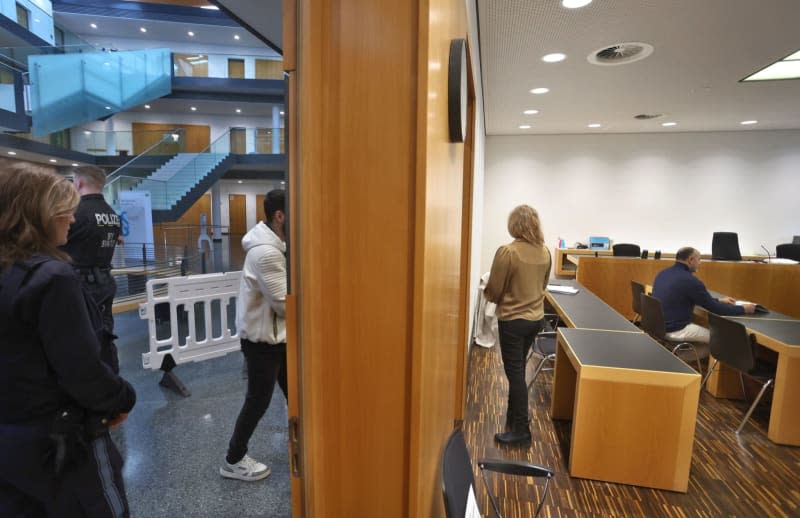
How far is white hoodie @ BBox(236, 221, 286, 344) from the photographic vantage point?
197 centimetres

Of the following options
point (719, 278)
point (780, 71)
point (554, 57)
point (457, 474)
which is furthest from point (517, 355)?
point (719, 278)

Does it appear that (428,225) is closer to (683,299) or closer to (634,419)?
(634,419)

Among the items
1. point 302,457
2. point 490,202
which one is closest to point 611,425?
point 302,457

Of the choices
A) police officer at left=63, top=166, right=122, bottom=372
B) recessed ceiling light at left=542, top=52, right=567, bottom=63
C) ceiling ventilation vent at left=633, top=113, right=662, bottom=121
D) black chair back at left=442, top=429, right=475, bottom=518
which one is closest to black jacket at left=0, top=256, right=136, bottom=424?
black chair back at left=442, top=429, right=475, bottom=518

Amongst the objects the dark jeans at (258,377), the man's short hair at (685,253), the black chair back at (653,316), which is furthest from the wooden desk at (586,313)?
the dark jeans at (258,377)

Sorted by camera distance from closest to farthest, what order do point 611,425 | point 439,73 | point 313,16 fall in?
point 313,16 → point 439,73 → point 611,425

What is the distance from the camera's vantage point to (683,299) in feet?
11.8

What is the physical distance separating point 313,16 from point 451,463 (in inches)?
45.4

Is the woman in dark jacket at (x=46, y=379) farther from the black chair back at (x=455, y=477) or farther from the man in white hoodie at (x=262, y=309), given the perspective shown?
the black chair back at (x=455, y=477)

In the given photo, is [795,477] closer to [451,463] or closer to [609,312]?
[609,312]

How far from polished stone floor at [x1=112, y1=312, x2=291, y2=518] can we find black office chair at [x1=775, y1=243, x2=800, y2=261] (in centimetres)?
793

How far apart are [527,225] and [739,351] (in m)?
1.90

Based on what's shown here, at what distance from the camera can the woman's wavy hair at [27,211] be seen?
1.16 meters

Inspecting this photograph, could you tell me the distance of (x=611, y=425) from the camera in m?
2.34
